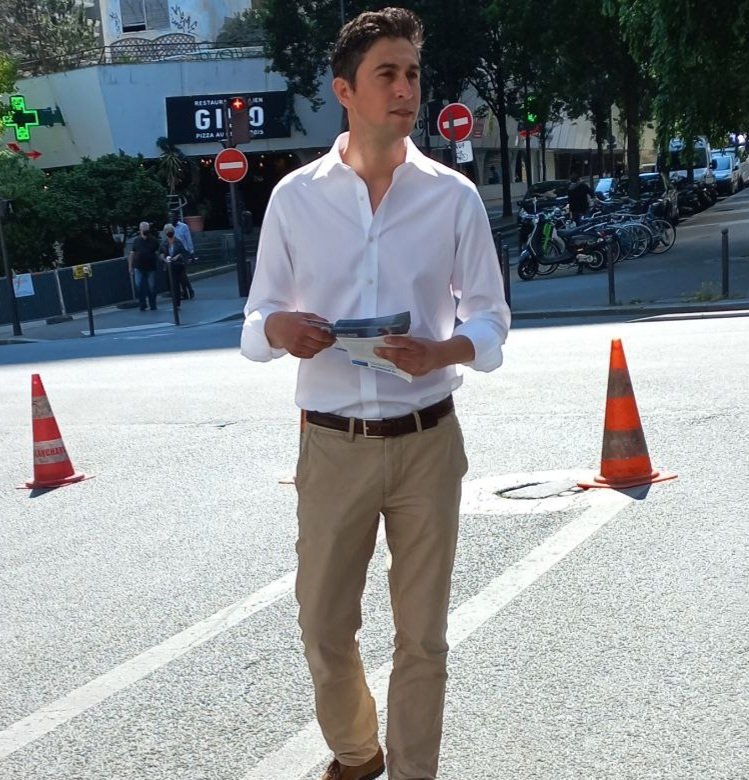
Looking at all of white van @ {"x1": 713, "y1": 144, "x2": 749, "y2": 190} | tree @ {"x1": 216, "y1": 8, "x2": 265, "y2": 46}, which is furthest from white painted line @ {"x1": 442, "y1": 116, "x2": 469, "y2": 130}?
white van @ {"x1": 713, "y1": 144, "x2": 749, "y2": 190}

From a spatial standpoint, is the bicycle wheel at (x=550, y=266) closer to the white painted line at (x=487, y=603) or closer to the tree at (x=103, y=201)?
the tree at (x=103, y=201)

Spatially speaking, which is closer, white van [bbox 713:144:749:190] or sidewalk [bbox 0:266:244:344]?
sidewalk [bbox 0:266:244:344]

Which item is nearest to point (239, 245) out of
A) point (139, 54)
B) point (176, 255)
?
point (176, 255)

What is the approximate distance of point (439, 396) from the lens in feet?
11.3

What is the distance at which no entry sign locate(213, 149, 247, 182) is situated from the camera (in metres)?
26.7

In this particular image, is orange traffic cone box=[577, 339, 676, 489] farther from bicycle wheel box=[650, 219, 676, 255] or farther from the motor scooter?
bicycle wheel box=[650, 219, 676, 255]

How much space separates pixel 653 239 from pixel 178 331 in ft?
32.3

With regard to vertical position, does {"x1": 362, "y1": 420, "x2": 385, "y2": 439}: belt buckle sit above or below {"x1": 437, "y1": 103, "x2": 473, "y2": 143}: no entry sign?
below

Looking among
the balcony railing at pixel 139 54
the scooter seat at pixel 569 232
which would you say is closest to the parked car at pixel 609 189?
the balcony railing at pixel 139 54

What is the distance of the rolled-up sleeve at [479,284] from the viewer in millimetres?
3361

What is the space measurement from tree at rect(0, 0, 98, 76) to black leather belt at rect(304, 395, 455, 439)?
189ft

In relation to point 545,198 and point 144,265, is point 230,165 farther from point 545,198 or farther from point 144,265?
point 545,198

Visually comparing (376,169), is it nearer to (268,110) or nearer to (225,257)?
(225,257)

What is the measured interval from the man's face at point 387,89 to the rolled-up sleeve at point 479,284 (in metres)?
0.26
